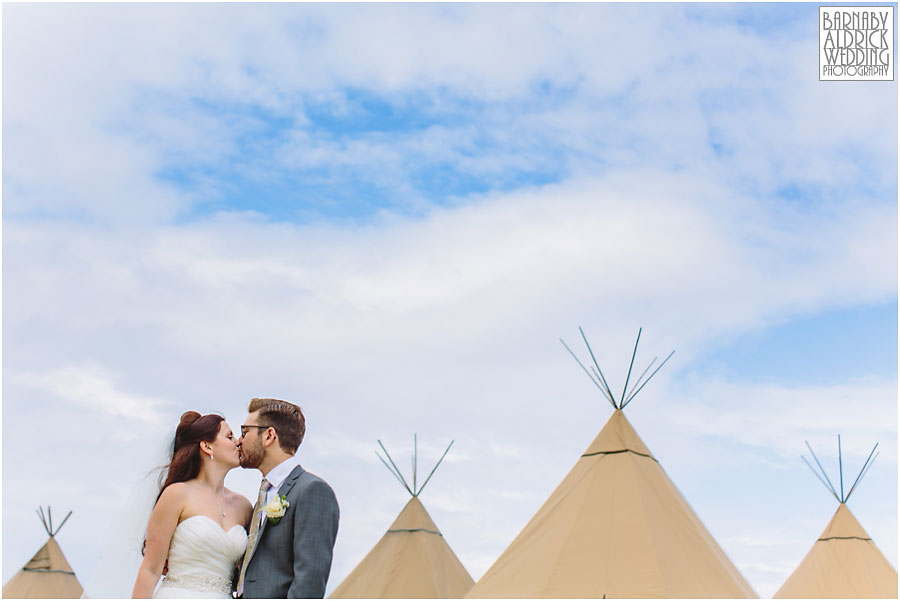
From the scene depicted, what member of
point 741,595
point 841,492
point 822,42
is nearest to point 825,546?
point 841,492

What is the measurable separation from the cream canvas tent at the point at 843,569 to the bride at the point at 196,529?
36.1 feet

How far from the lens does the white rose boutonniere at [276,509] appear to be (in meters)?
3.67

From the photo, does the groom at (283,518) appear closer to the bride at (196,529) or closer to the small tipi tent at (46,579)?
the bride at (196,529)

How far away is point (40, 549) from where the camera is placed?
16.0 metres

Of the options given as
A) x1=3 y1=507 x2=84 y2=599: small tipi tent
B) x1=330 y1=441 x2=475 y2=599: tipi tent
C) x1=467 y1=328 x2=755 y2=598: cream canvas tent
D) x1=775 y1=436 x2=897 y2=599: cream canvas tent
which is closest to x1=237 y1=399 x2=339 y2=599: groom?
x1=467 y1=328 x2=755 y2=598: cream canvas tent

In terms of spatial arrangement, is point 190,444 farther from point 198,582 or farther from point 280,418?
point 198,582

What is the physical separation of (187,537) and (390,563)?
9.47 metres

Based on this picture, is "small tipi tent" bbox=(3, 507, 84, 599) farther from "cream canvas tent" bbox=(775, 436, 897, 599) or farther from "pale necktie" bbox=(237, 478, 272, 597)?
"pale necktie" bbox=(237, 478, 272, 597)

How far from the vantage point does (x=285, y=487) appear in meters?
3.75

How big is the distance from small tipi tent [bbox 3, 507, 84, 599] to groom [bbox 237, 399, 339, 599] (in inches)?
521

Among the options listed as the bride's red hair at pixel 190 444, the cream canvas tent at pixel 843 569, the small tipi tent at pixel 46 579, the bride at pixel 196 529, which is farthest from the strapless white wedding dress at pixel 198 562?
the small tipi tent at pixel 46 579

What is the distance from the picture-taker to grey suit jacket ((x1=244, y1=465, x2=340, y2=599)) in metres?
3.56

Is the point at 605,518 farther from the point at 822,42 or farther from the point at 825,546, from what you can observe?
the point at 825,546

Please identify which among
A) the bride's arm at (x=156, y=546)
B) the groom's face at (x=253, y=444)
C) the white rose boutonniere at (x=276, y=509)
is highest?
the groom's face at (x=253, y=444)
